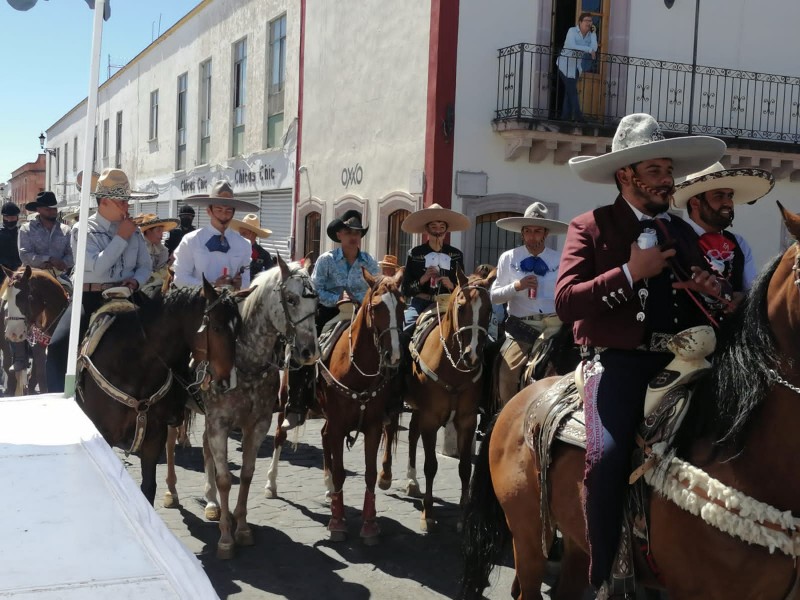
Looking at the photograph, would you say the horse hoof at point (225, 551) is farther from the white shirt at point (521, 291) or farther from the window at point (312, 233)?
the window at point (312, 233)

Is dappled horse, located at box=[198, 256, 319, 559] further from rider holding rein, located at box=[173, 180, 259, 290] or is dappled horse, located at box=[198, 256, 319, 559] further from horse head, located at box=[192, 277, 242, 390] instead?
rider holding rein, located at box=[173, 180, 259, 290]

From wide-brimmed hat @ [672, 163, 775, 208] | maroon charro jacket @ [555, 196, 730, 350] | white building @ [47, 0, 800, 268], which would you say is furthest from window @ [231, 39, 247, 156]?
maroon charro jacket @ [555, 196, 730, 350]

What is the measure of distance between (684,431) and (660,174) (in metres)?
1.04

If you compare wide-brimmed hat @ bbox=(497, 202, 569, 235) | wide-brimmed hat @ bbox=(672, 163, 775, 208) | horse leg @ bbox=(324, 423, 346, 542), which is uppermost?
wide-brimmed hat @ bbox=(672, 163, 775, 208)

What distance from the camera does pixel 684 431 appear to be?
10.8ft

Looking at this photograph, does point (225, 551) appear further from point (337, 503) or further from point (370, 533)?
point (370, 533)

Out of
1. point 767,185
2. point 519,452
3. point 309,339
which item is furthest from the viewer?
point 309,339

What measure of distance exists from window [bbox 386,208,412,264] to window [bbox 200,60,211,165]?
11463 millimetres

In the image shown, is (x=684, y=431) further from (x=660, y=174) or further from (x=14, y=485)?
(x=14, y=485)

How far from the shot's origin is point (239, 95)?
73.4ft

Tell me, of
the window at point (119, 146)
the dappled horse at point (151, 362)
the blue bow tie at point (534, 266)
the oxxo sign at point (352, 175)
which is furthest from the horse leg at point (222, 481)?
the window at point (119, 146)

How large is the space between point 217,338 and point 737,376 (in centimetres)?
369

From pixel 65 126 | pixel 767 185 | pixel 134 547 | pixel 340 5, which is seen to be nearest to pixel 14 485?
pixel 134 547

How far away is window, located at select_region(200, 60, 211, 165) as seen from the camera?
81.7 ft
